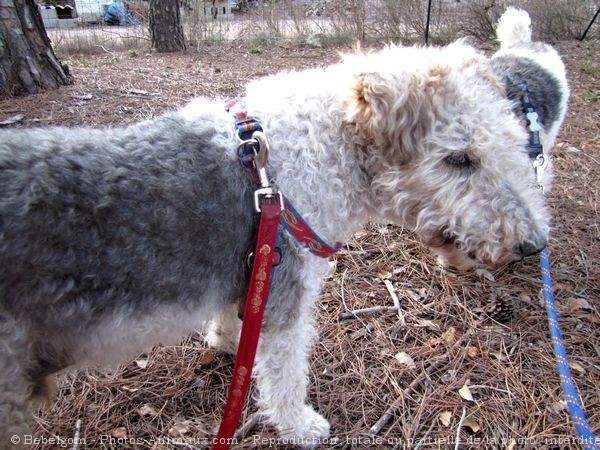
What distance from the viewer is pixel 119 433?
101 inches

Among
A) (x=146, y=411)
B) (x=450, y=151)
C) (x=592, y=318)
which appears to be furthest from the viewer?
(x=592, y=318)

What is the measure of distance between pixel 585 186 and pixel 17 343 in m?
5.31

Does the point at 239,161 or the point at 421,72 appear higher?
the point at 421,72

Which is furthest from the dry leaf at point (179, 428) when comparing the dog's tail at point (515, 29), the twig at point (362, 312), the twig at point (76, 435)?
the dog's tail at point (515, 29)

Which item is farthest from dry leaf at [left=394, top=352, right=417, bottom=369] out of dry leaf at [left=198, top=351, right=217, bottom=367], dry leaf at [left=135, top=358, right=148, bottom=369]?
dry leaf at [left=135, top=358, right=148, bottom=369]

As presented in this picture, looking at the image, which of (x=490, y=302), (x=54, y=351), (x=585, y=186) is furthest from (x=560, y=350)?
(x=585, y=186)

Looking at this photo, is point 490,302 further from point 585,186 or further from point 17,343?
point 17,343

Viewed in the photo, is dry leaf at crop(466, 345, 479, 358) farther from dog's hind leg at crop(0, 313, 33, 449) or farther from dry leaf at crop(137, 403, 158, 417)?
dog's hind leg at crop(0, 313, 33, 449)

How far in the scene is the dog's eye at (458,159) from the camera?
2094mm

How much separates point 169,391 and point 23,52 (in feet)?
14.9

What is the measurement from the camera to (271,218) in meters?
1.97

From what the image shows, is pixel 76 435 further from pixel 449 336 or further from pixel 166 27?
pixel 166 27

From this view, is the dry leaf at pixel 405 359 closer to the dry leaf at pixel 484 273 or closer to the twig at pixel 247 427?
the twig at pixel 247 427

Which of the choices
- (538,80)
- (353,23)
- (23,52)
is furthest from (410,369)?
(353,23)
